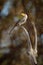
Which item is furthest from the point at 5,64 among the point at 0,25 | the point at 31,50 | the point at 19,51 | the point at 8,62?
the point at 31,50

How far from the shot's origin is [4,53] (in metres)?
1.67

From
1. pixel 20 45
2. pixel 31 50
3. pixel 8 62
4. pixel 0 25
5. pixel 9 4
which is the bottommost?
pixel 8 62

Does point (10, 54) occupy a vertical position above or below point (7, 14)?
below

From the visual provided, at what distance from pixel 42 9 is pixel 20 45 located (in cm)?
29

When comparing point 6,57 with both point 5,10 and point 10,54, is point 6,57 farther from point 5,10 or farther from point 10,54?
point 5,10

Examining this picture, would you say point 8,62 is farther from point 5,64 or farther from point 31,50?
point 31,50

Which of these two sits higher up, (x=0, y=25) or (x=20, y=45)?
(x=0, y=25)

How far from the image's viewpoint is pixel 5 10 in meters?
1.50

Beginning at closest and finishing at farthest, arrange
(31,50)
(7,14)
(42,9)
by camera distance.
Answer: (31,50)
(42,9)
(7,14)

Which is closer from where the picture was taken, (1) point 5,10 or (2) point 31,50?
(2) point 31,50

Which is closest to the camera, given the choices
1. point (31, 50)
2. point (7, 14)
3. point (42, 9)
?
point (31, 50)

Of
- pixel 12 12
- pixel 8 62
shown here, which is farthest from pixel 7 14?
pixel 8 62

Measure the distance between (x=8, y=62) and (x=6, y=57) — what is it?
69 mm

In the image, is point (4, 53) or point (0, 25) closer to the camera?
point (0, 25)
